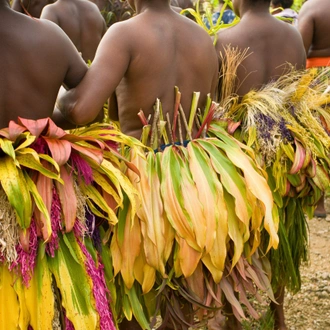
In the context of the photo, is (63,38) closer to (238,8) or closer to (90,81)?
(90,81)

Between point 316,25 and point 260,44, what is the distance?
1201 millimetres

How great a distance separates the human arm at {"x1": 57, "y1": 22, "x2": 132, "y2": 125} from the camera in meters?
2.27

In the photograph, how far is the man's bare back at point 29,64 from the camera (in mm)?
2045

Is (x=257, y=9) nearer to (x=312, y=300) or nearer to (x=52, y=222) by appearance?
(x=52, y=222)

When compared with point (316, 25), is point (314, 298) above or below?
below

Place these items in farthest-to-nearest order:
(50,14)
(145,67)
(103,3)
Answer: (103,3) → (50,14) → (145,67)

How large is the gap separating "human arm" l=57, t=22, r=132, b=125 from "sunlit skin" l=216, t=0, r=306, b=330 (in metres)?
0.90

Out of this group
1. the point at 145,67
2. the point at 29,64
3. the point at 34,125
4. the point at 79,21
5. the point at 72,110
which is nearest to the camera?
the point at 34,125

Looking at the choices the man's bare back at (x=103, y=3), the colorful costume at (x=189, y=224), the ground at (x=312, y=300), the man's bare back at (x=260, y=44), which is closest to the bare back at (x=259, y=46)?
the man's bare back at (x=260, y=44)

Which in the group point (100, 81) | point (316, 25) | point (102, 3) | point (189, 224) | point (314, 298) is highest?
Answer: point (100, 81)

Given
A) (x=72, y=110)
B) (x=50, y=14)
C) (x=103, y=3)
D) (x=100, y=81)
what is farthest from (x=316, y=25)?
(x=103, y=3)

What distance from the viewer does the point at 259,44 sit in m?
3.07

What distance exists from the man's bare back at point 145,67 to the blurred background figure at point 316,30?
168cm

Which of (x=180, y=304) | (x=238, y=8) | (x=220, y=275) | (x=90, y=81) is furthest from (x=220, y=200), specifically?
(x=238, y=8)
